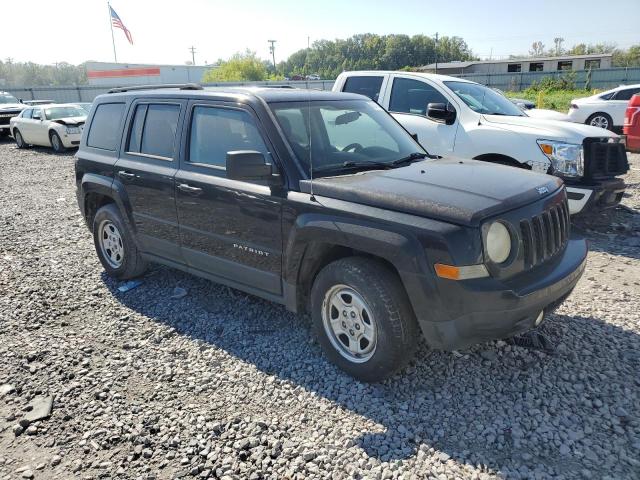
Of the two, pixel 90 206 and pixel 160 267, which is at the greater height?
pixel 90 206

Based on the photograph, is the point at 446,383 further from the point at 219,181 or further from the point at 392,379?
the point at 219,181

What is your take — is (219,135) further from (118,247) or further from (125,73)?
(125,73)

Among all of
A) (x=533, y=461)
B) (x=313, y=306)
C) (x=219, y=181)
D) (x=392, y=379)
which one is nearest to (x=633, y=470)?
(x=533, y=461)

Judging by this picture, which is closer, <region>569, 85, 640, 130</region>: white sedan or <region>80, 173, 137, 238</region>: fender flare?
<region>80, 173, 137, 238</region>: fender flare

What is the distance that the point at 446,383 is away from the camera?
11.1 ft

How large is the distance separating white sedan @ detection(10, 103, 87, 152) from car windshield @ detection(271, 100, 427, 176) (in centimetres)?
1421

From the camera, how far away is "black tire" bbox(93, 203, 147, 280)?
5.07 m

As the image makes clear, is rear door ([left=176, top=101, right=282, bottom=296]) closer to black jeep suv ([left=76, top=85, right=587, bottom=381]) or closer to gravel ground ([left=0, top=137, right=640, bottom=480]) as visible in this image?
black jeep suv ([left=76, top=85, right=587, bottom=381])

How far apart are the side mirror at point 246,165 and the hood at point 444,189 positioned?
1.00 ft

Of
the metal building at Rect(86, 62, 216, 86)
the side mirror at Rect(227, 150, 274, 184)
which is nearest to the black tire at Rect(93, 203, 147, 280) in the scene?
the side mirror at Rect(227, 150, 274, 184)

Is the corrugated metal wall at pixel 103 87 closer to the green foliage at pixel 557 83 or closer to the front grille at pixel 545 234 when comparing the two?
the green foliage at pixel 557 83

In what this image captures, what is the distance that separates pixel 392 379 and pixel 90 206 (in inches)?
152

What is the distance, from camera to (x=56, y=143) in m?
16.7

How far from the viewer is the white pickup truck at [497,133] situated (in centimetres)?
589
